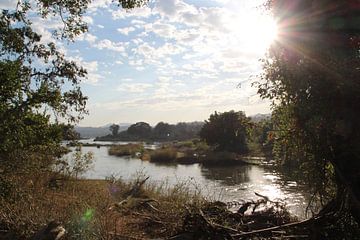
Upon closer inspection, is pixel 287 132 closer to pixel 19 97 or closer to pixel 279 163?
pixel 279 163

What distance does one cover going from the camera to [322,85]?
6312 millimetres

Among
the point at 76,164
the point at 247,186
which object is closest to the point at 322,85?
the point at 76,164

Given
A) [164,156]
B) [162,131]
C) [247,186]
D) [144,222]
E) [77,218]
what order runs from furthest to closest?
1. [162,131]
2. [164,156]
3. [247,186]
4. [144,222]
5. [77,218]

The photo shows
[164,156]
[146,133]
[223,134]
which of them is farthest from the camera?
[146,133]

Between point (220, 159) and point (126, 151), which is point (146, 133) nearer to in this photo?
point (126, 151)

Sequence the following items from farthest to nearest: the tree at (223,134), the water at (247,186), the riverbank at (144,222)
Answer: the tree at (223,134) → the water at (247,186) → the riverbank at (144,222)

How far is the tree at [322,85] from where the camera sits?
6.21 m

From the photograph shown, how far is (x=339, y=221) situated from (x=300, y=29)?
3.10 metres

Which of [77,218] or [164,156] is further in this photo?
[164,156]

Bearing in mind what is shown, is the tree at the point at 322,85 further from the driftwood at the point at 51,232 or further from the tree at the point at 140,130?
the tree at the point at 140,130

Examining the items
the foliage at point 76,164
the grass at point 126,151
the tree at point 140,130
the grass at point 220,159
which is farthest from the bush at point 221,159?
the tree at point 140,130

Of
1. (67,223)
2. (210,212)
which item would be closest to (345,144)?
→ (210,212)

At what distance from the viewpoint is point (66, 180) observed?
1627 cm

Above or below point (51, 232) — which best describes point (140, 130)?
above
